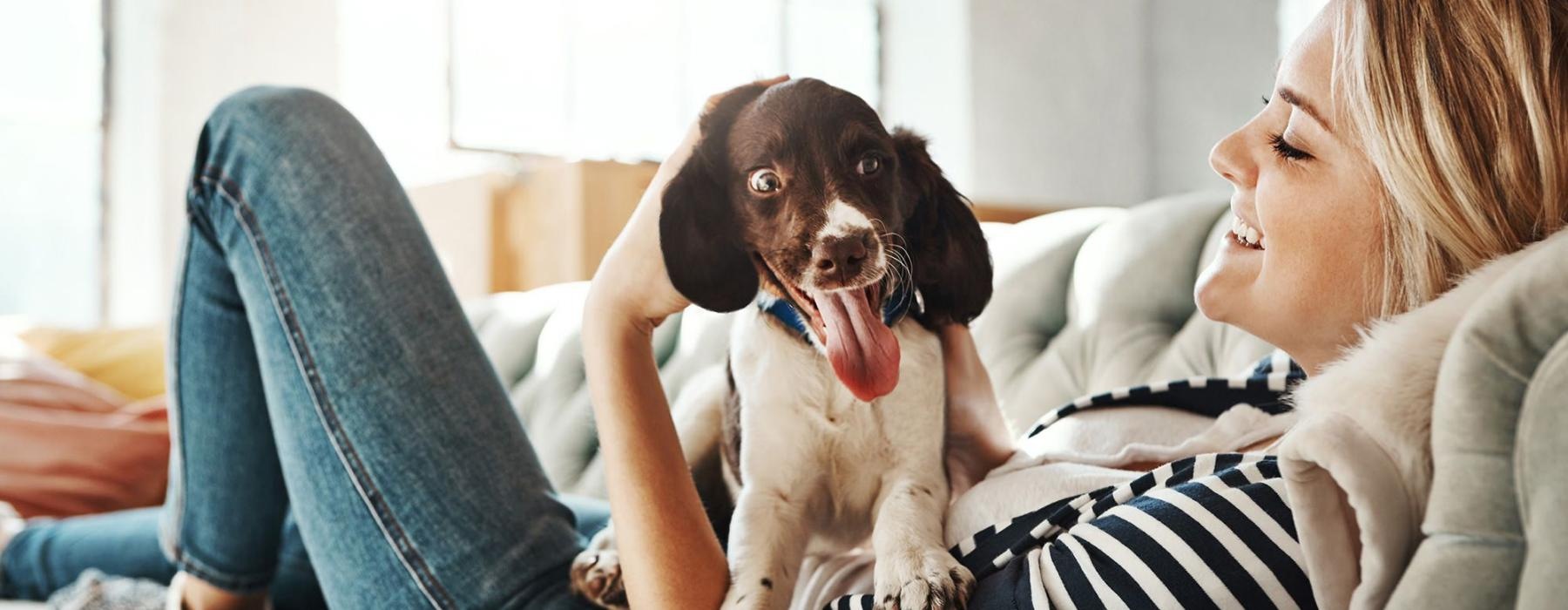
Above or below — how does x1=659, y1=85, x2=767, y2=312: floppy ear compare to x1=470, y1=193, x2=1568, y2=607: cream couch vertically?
above

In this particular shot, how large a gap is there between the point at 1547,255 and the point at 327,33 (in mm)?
4844

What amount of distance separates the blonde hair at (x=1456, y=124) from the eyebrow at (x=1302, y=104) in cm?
2

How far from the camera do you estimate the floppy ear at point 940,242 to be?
0.75 meters

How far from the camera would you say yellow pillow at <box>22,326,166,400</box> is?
3.10m

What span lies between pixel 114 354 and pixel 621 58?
9.13ft

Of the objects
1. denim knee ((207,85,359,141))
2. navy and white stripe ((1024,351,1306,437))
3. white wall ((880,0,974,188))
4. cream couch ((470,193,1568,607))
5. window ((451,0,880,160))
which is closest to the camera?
cream couch ((470,193,1568,607))

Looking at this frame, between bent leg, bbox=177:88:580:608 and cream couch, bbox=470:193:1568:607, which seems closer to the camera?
cream couch, bbox=470:193:1568:607

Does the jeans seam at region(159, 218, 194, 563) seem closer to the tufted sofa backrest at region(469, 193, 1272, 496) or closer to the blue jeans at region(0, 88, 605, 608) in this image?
the blue jeans at region(0, 88, 605, 608)

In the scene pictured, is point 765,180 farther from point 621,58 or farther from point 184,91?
point 621,58

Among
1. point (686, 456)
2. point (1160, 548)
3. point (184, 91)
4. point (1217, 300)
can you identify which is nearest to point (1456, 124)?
point (1217, 300)

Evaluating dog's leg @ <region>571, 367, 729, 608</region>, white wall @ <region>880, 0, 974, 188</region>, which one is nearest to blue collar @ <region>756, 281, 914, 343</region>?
dog's leg @ <region>571, 367, 729, 608</region>

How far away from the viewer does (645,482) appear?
90cm

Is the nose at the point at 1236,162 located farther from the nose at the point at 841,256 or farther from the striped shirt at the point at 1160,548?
the nose at the point at 841,256

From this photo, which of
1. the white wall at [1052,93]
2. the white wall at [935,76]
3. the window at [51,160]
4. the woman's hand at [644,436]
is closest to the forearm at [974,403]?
the woman's hand at [644,436]
